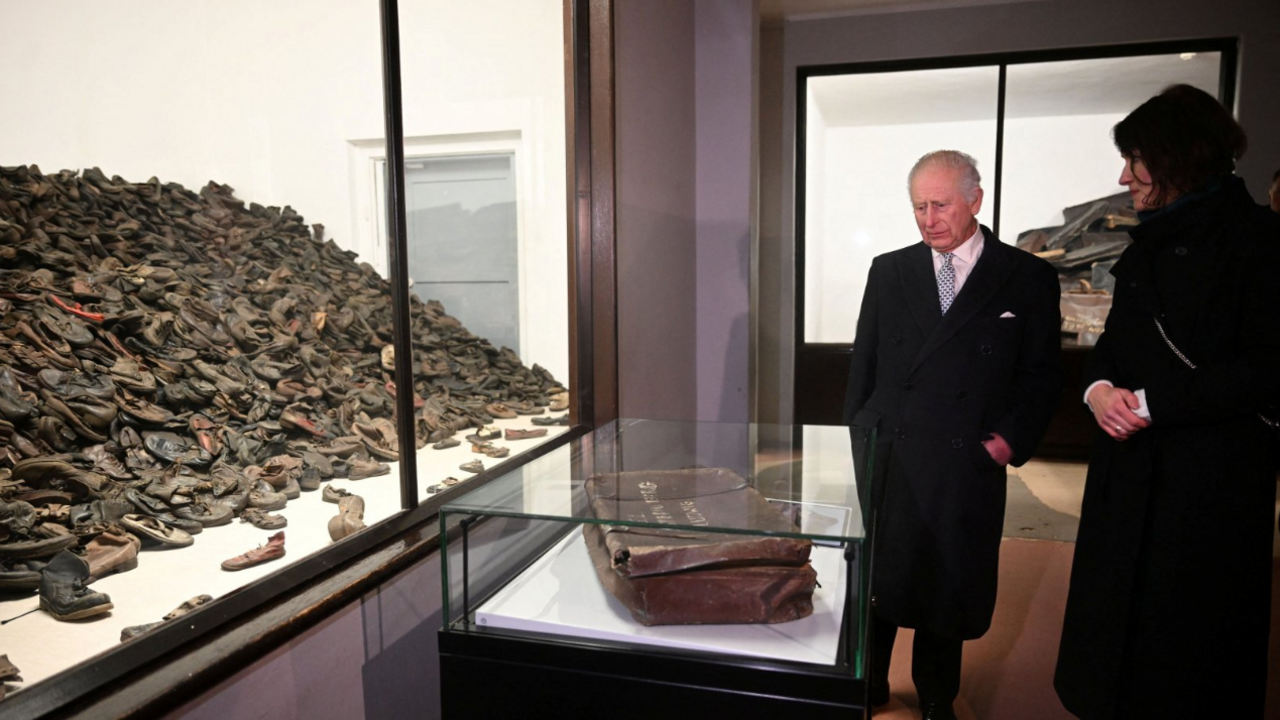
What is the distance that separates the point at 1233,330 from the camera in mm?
1466

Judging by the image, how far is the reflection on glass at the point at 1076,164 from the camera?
4.95m

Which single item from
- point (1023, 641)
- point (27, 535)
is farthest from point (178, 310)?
point (1023, 641)

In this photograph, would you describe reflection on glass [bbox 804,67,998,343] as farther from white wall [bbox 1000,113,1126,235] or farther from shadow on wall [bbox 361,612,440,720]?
shadow on wall [bbox 361,612,440,720]

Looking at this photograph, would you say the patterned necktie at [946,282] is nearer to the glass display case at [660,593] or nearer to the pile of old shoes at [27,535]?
the glass display case at [660,593]

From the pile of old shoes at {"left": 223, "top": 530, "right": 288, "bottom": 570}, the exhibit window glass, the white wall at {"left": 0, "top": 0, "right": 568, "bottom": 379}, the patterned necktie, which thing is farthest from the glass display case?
the white wall at {"left": 0, "top": 0, "right": 568, "bottom": 379}

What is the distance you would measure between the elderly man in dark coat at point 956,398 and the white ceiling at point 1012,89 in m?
3.79

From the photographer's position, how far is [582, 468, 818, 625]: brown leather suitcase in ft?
2.85

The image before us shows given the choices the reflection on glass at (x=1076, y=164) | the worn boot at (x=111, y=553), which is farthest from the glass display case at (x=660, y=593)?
the reflection on glass at (x=1076, y=164)

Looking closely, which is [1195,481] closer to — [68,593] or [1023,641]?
[1023,641]

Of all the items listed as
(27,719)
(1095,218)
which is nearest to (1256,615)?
(27,719)

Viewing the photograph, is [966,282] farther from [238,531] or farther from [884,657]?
[238,531]

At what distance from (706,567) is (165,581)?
95 centimetres

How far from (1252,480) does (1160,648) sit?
366mm

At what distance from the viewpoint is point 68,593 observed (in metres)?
1.16
